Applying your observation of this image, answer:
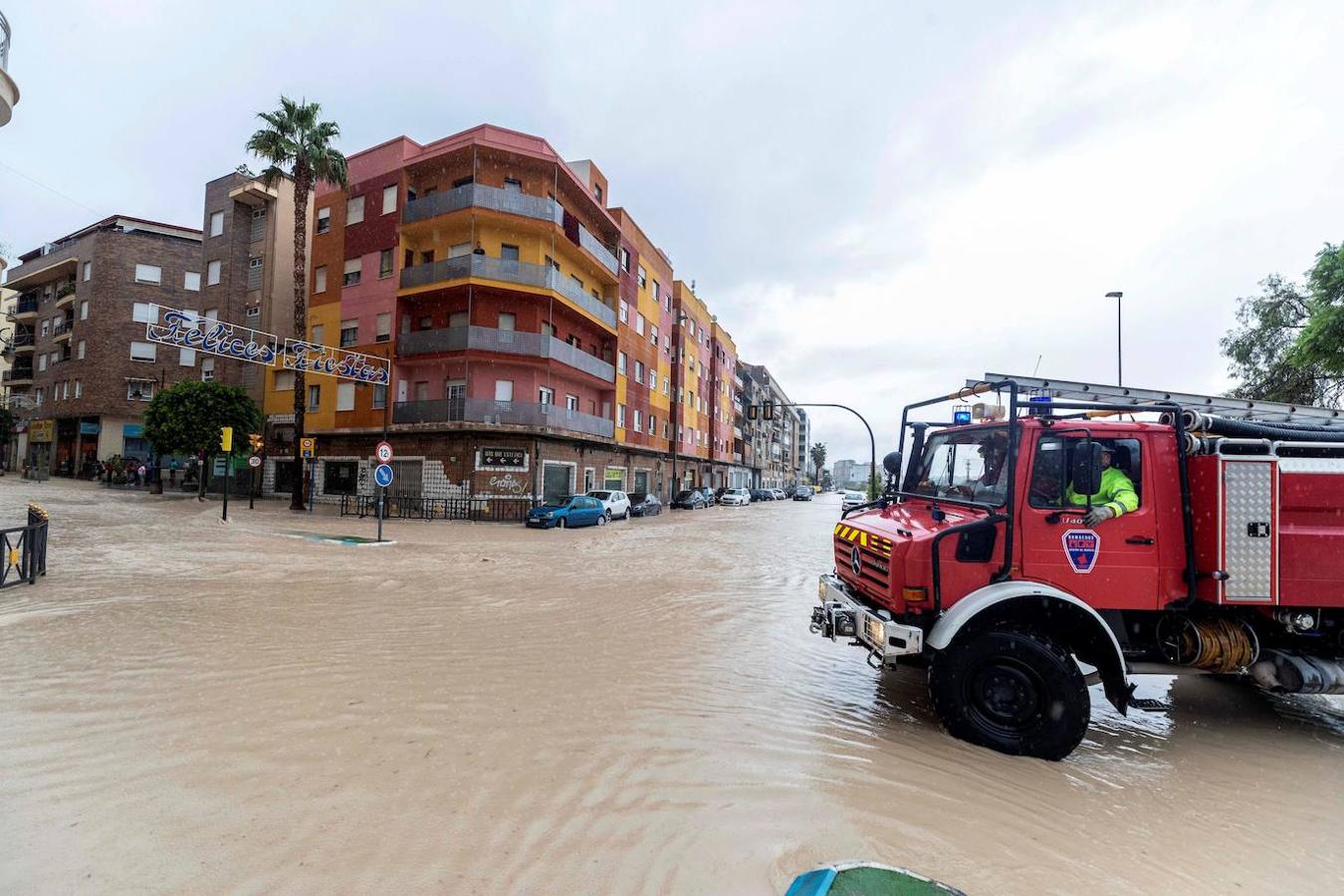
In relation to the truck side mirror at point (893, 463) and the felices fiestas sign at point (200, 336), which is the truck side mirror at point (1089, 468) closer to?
the truck side mirror at point (893, 463)

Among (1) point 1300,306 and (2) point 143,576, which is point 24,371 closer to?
(2) point 143,576

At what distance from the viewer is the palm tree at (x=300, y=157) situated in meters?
23.6

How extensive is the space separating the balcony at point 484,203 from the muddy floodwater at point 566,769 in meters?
22.3

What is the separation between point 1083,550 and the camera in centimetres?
424

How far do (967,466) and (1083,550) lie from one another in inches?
A: 42.9

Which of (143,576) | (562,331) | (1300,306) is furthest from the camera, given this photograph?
(562,331)

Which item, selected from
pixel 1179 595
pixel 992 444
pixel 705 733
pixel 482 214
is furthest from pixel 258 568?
pixel 482 214

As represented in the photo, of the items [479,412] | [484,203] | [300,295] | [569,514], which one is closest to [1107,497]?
[569,514]

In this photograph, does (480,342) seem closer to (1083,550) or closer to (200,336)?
(200,336)

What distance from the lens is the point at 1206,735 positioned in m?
4.65

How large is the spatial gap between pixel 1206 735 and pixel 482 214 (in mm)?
27513

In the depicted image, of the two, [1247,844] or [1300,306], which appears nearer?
[1247,844]

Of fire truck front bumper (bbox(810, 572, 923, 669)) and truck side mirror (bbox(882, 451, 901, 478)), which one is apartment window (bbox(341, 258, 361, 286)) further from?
fire truck front bumper (bbox(810, 572, 923, 669))

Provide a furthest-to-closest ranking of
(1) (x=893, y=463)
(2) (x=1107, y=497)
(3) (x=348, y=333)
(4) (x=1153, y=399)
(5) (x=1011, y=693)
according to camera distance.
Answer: (3) (x=348, y=333)
(1) (x=893, y=463)
(4) (x=1153, y=399)
(2) (x=1107, y=497)
(5) (x=1011, y=693)
